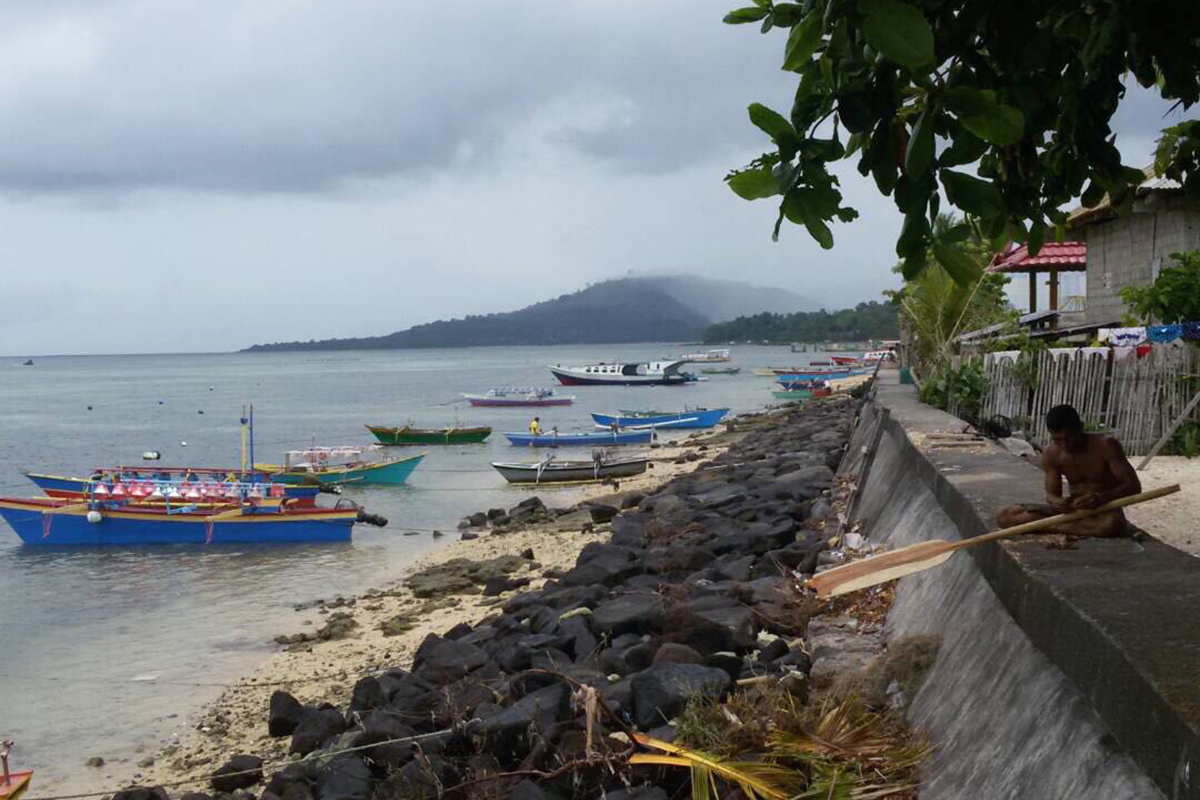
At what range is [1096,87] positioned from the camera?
10.7 ft

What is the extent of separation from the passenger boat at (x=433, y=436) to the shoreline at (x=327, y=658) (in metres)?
22.3

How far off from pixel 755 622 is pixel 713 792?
2803 millimetres

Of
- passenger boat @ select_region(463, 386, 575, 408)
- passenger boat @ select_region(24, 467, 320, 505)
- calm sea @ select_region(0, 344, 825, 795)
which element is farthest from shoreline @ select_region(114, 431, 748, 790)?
passenger boat @ select_region(463, 386, 575, 408)

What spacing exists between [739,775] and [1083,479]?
197 centimetres

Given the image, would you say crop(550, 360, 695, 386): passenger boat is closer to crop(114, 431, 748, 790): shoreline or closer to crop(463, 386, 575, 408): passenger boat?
crop(463, 386, 575, 408): passenger boat

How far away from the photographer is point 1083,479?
187 inches

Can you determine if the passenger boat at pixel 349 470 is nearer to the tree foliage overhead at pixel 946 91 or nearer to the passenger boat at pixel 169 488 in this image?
the passenger boat at pixel 169 488

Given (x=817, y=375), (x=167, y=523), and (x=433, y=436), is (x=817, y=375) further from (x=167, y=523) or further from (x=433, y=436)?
(x=167, y=523)

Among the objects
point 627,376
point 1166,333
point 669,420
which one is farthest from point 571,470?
point 627,376

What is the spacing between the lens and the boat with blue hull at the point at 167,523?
21.9 m

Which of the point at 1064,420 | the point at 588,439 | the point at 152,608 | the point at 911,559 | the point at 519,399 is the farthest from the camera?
the point at 519,399

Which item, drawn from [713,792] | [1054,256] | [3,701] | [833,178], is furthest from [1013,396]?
[3,701]

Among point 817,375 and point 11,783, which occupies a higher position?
point 817,375

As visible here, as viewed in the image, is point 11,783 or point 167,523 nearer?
point 11,783
